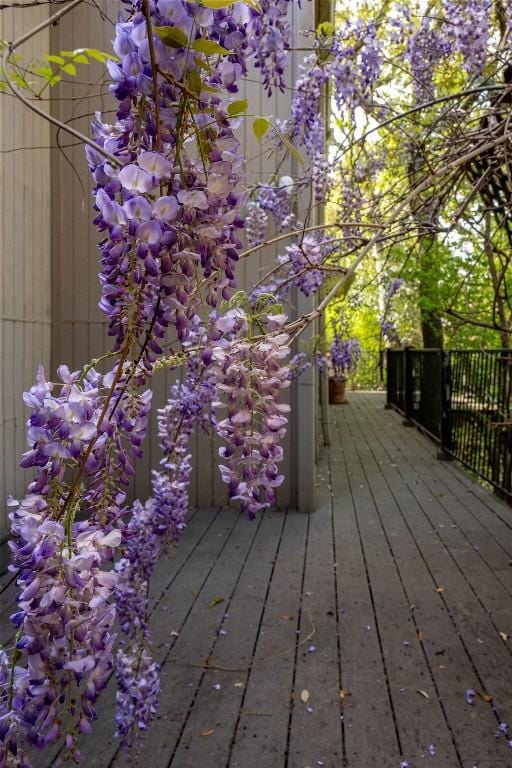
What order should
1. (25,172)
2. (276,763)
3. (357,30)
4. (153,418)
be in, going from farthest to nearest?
1. (153,418)
2. (25,172)
3. (357,30)
4. (276,763)

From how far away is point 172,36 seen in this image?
0.67m

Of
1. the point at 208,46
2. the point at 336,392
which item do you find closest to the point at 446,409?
the point at 336,392

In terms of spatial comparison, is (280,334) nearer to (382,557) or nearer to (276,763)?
(276,763)

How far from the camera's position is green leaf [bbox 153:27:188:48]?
0.66m

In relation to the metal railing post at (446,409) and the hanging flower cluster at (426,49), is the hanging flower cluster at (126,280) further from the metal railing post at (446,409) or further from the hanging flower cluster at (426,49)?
the metal railing post at (446,409)

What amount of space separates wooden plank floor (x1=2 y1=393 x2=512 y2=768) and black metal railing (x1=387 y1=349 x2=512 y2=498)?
487 millimetres

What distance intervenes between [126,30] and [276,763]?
1.91m

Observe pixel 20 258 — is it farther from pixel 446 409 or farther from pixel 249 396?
pixel 446 409

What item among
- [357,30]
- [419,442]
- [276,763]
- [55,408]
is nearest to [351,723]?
[276,763]

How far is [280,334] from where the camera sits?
3.29 ft

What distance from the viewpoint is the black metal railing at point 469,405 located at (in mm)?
4906

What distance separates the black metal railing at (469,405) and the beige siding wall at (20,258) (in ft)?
8.90

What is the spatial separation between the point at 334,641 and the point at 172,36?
2492mm

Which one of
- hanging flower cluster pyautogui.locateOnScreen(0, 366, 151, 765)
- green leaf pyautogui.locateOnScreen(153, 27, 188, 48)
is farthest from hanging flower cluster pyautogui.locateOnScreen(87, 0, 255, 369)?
hanging flower cluster pyautogui.locateOnScreen(0, 366, 151, 765)
